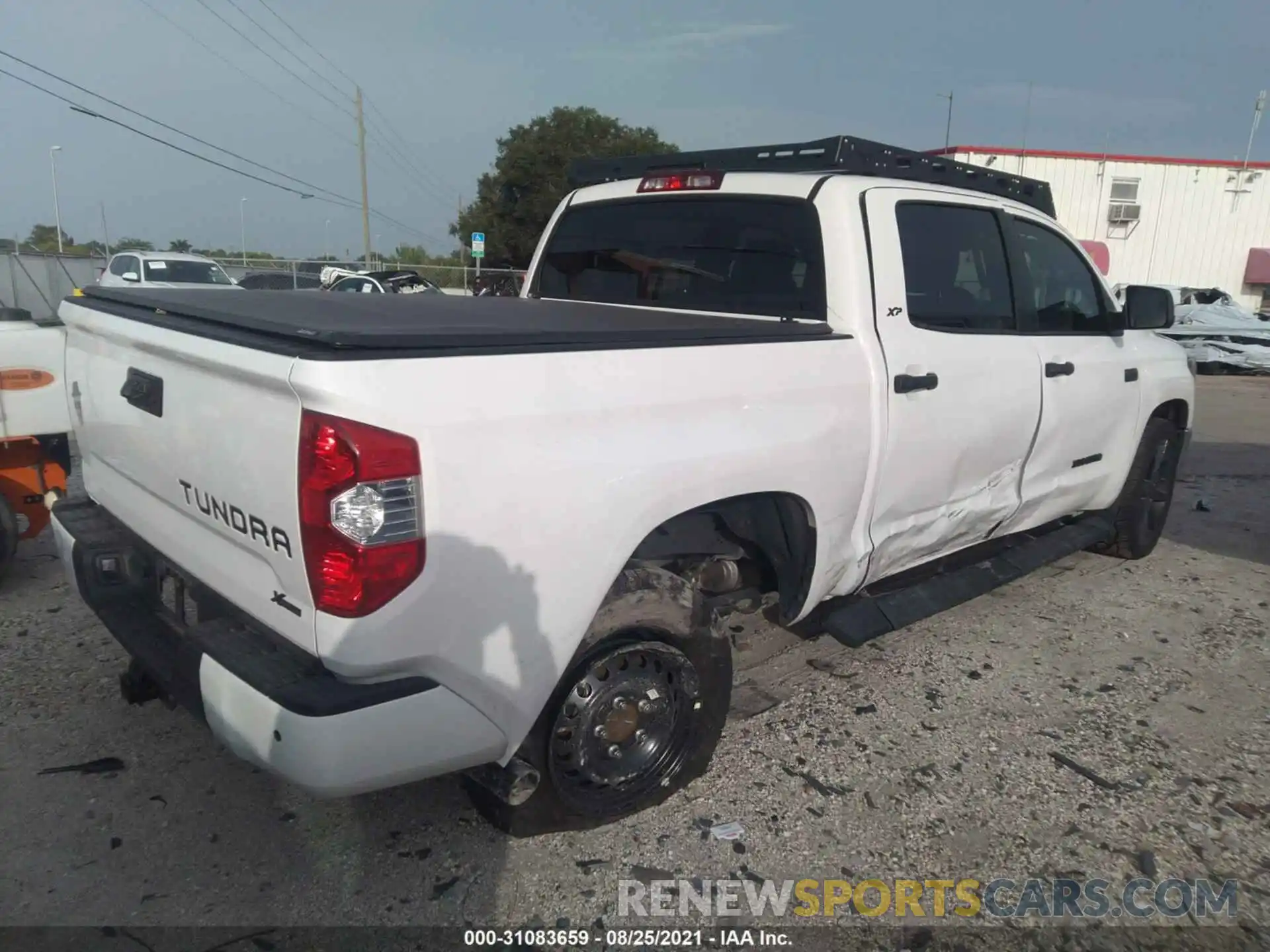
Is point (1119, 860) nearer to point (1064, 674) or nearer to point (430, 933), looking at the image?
point (1064, 674)

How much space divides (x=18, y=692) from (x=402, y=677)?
2.34 metres

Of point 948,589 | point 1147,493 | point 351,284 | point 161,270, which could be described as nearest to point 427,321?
point 948,589

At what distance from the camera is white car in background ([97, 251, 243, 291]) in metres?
19.3

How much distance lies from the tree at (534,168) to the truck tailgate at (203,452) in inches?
1412

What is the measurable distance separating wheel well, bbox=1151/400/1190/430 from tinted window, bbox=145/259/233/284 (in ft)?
Answer: 62.2

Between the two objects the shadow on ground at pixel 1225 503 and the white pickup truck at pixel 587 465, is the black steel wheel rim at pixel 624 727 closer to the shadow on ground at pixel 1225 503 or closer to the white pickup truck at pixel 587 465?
the white pickup truck at pixel 587 465

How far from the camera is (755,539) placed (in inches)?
121

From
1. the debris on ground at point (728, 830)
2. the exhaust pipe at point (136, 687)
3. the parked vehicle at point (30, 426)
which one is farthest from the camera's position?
the parked vehicle at point (30, 426)

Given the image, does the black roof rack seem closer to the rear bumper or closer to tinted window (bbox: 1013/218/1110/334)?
tinted window (bbox: 1013/218/1110/334)

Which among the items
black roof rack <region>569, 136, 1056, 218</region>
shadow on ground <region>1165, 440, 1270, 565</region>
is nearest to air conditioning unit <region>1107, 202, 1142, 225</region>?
shadow on ground <region>1165, 440, 1270, 565</region>

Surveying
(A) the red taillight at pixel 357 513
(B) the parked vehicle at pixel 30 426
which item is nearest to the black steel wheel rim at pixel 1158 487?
(A) the red taillight at pixel 357 513

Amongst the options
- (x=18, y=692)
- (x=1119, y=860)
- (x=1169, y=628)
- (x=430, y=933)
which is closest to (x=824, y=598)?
(x=1119, y=860)

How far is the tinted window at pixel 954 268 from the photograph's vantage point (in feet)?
11.2

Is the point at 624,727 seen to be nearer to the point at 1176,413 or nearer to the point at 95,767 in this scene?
the point at 95,767
